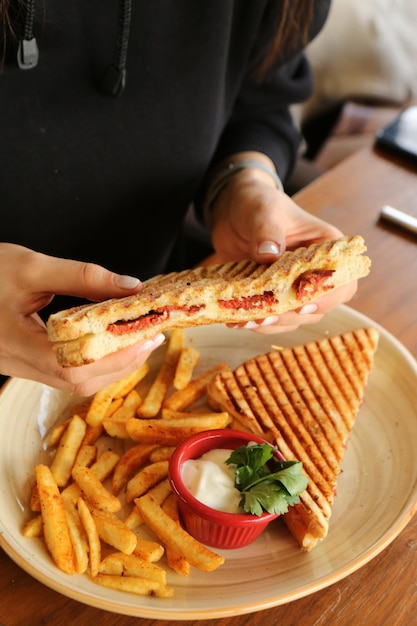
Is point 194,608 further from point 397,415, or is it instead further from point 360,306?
point 360,306

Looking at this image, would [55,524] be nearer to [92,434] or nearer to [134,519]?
[134,519]

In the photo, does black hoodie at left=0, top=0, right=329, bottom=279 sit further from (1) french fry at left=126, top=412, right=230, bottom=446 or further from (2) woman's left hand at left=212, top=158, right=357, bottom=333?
(1) french fry at left=126, top=412, right=230, bottom=446

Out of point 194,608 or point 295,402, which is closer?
point 194,608

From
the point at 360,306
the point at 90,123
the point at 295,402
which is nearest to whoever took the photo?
the point at 295,402

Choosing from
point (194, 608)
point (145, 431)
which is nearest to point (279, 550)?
point (194, 608)

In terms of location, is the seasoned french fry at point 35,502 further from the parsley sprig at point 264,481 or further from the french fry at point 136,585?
the parsley sprig at point 264,481

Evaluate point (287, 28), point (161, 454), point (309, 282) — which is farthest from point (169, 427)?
point (287, 28)

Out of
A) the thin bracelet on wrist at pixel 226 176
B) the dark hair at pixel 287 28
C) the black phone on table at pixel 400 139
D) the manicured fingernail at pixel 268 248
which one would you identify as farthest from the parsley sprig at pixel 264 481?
the black phone on table at pixel 400 139

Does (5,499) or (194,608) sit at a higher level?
(194,608)
